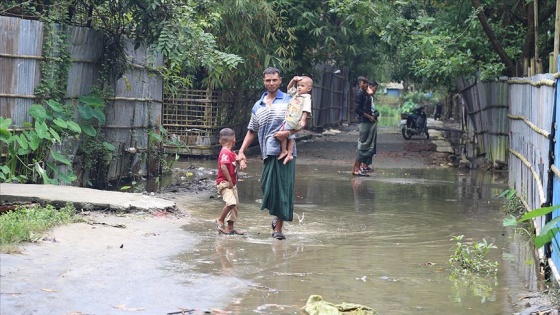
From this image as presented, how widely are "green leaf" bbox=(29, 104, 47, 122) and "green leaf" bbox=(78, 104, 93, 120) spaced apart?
1.17 meters

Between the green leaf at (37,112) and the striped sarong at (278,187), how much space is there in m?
3.43

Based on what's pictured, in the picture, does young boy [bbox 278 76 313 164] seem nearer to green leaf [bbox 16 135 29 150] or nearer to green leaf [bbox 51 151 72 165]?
green leaf [bbox 16 135 29 150]

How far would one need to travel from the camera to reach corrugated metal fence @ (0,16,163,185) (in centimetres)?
1079

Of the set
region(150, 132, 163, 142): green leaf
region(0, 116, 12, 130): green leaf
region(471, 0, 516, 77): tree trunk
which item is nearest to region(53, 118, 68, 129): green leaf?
region(0, 116, 12, 130): green leaf

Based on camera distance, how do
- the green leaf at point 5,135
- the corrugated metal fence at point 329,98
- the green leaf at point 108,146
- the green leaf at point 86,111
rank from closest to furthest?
the green leaf at point 5,135
the green leaf at point 86,111
the green leaf at point 108,146
the corrugated metal fence at point 329,98

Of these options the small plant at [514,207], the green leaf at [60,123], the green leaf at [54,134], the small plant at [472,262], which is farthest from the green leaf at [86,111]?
the small plant at [472,262]

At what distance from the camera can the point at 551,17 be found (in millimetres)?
17359

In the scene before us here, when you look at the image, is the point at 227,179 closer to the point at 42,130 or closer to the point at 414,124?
the point at 42,130

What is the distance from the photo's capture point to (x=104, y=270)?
22.4ft

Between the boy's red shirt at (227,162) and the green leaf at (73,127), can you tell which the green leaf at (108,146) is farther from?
the boy's red shirt at (227,162)

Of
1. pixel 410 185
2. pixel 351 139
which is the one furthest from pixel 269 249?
pixel 351 139

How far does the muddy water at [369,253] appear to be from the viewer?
6609 millimetres

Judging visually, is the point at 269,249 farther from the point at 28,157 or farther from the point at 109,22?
the point at 109,22

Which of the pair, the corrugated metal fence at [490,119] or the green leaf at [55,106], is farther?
the corrugated metal fence at [490,119]
